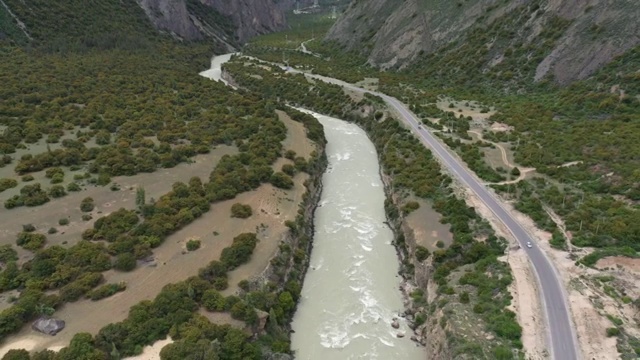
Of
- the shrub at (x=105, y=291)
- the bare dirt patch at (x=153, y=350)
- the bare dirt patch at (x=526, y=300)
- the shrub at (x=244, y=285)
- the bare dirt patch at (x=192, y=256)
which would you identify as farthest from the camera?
the shrub at (x=244, y=285)

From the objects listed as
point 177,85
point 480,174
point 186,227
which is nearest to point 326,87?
point 177,85

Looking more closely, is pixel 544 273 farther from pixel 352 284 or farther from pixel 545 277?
pixel 352 284

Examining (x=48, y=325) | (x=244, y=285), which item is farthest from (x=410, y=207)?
(x=48, y=325)

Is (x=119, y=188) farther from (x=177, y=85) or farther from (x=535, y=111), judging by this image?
(x=535, y=111)

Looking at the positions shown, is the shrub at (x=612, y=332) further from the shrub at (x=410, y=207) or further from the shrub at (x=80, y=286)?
the shrub at (x=80, y=286)

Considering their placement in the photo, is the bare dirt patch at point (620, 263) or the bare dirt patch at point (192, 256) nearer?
the bare dirt patch at point (192, 256)

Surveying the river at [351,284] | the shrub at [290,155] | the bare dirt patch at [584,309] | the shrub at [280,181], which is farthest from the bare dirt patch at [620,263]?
the shrub at [290,155]

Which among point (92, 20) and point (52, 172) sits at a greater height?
point (92, 20)

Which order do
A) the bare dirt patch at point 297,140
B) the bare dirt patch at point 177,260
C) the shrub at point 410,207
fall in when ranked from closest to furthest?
the bare dirt patch at point 177,260 → the shrub at point 410,207 → the bare dirt patch at point 297,140
